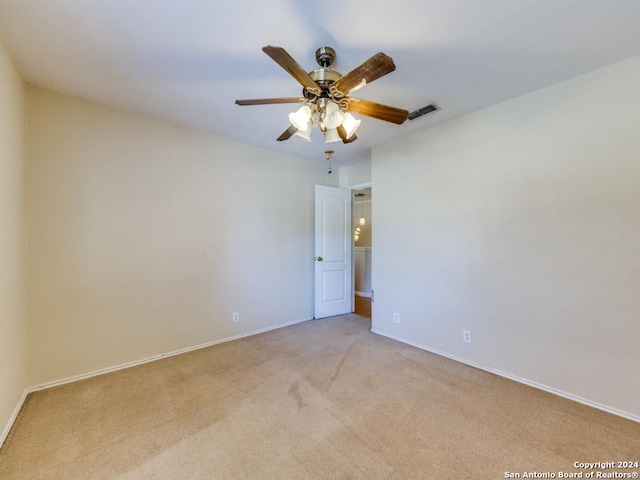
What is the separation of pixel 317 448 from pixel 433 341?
1.89 m

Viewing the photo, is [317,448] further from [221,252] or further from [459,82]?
[459,82]

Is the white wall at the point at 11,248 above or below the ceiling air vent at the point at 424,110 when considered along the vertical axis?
below

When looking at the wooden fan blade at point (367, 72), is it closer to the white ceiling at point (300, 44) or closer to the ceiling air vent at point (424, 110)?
the white ceiling at point (300, 44)

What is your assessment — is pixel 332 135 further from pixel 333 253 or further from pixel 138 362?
pixel 138 362

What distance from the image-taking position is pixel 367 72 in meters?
1.44

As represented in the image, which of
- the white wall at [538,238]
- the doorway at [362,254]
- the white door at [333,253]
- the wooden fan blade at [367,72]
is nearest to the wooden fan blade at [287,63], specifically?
the wooden fan blade at [367,72]

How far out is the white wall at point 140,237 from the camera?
2.29 metres

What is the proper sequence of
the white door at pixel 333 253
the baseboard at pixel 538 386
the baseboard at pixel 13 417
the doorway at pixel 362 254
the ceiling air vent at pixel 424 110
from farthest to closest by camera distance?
1. the doorway at pixel 362 254
2. the white door at pixel 333 253
3. the ceiling air vent at pixel 424 110
4. the baseboard at pixel 538 386
5. the baseboard at pixel 13 417

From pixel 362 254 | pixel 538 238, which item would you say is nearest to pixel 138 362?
pixel 538 238

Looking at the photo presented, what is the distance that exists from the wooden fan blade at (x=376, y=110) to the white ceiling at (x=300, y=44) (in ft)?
1.14

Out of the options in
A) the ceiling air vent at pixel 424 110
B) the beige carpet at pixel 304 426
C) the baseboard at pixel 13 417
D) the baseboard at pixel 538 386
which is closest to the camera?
the beige carpet at pixel 304 426

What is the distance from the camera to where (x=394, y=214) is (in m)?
3.42

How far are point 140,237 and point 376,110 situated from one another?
250 centimetres

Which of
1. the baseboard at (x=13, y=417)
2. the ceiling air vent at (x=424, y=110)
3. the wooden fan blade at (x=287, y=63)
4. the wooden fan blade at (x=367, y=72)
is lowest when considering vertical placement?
the baseboard at (x=13, y=417)
